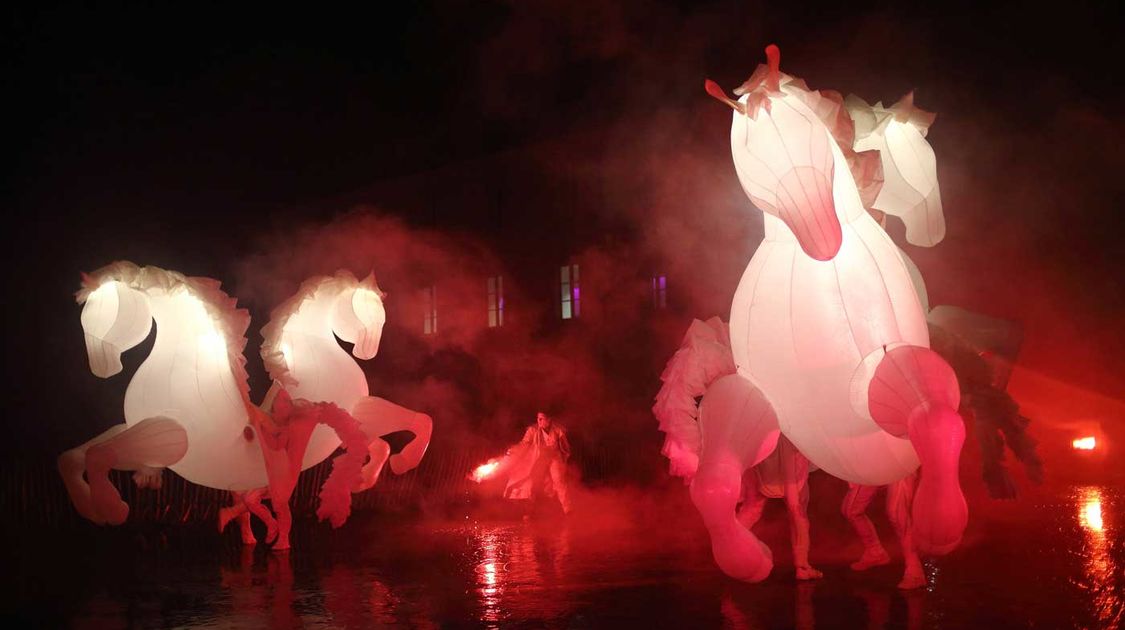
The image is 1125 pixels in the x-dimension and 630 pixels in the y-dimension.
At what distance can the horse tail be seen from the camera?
24.7ft

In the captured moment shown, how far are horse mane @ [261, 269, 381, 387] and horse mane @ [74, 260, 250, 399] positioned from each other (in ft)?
1.09

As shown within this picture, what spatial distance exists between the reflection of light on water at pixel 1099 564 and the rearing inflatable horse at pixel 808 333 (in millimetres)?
1276

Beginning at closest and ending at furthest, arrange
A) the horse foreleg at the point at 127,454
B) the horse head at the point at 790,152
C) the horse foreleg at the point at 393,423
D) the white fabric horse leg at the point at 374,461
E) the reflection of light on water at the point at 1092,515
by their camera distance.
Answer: the horse head at the point at 790,152 → the horse foreleg at the point at 127,454 → the reflection of light on water at the point at 1092,515 → the horse foreleg at the point at 393,423 → the white fabric horse leg at the point at 374,461

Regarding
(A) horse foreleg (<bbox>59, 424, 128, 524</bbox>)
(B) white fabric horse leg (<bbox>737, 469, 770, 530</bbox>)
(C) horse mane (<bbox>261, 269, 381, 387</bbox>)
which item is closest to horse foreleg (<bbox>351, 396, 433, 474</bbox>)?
(C) horse mane (<bbox>261, 269, 381, 387</bbox>)

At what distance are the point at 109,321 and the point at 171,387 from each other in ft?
2.68

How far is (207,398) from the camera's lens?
1010 centimetres

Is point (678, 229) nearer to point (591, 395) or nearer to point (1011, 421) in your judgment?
point (591, 395)

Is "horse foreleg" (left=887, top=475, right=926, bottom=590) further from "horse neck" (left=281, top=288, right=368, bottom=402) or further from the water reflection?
→ "horse neck" (left=281, top=288, right=368, bottom=402)

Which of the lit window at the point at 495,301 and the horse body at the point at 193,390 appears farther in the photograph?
the lit window at the point at 495,301

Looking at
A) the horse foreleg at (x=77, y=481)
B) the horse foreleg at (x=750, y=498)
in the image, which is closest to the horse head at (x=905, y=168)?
the horse foreleg at (x=750, y=498)

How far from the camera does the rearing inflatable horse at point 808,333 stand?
20.6 feet

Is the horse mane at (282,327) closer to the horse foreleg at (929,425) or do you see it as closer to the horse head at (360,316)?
the horse head at (360,316)

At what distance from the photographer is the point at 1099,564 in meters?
8.07

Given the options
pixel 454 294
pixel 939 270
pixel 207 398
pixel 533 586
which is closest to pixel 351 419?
pixel 207 398
